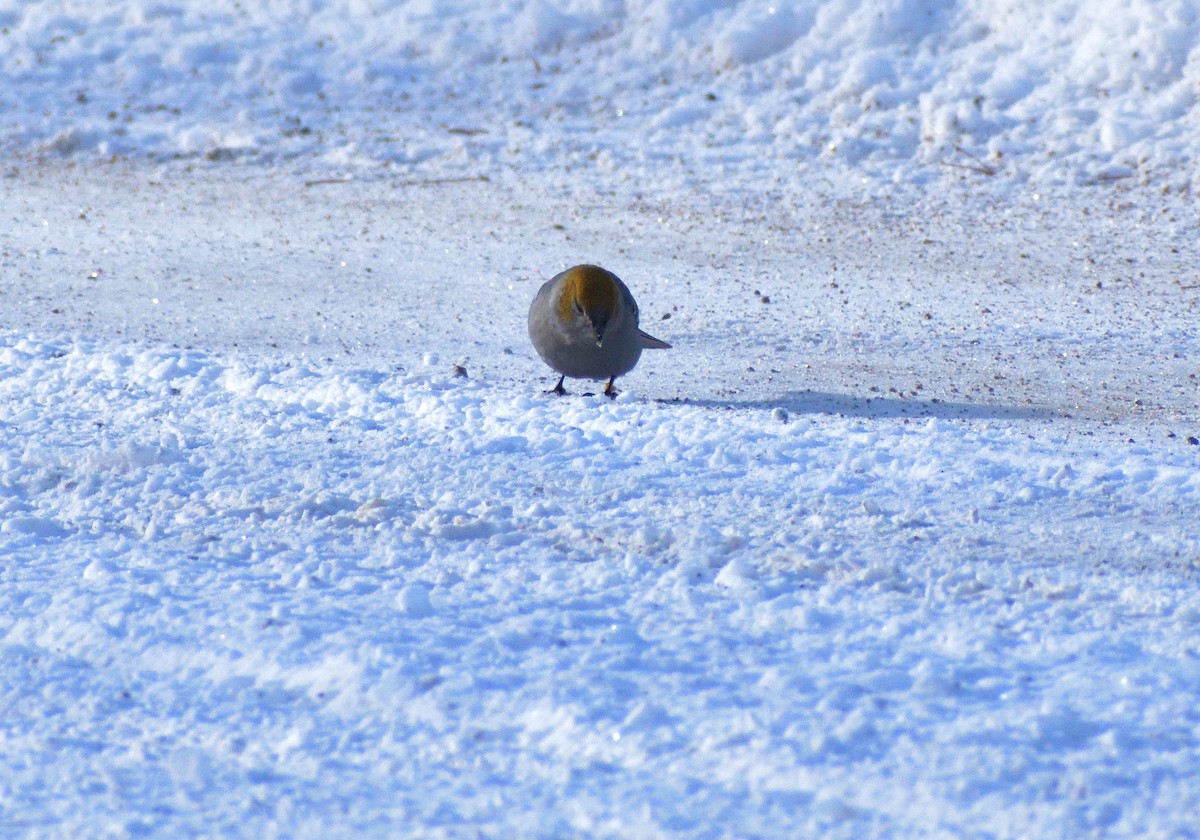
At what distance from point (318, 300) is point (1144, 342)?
417cm

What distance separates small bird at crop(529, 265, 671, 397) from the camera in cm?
551

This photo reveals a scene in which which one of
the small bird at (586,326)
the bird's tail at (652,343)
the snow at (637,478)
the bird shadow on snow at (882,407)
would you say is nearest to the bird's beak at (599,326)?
the small bird at (586,326)

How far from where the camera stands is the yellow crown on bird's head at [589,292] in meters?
5.52

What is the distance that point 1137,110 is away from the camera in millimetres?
10266

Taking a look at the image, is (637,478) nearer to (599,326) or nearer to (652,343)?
(599,326)

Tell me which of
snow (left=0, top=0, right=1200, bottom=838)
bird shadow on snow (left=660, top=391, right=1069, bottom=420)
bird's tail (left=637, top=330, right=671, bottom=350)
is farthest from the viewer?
bird's tail (left=637, top=330, right=671, bottom=350)

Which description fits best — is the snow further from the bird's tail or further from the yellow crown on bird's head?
the yellow crown on bird's head

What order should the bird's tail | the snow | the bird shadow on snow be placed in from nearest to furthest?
the snow < the bird shadow on snow < the bird's tail

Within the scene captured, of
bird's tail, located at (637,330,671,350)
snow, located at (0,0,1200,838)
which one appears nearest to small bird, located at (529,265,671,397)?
snow, located at (0,0,1200,838)

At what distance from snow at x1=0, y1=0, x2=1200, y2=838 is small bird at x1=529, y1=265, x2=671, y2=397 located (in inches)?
9.3

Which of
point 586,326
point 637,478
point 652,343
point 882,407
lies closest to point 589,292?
point 586,326

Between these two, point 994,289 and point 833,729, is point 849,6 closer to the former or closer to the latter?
point 994,289

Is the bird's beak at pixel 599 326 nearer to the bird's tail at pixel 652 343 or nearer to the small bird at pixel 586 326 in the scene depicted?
the small bird at pixel 586 326

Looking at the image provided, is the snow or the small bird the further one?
the small bird
